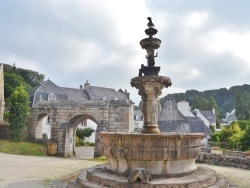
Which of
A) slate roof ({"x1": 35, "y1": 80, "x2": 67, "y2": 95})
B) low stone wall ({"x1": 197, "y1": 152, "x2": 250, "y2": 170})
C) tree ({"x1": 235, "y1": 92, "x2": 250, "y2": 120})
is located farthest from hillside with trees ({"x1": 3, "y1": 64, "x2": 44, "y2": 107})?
tree ({"x1": 235, "y1": 92, "x2": 250, "y2": 120})

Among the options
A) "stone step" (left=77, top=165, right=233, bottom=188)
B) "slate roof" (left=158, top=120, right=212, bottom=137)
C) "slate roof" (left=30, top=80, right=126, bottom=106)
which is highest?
"slate roof" (left=30, top=80, right=126, bottom=106)

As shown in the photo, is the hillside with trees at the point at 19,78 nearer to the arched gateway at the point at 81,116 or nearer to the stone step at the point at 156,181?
the arched gateway at the point at 81,116

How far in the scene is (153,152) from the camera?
23.8 ft

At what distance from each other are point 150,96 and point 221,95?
148 metres

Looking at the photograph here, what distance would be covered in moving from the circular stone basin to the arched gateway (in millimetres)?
13211

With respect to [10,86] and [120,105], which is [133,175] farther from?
[10,86]

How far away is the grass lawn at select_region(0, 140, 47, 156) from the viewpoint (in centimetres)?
2102

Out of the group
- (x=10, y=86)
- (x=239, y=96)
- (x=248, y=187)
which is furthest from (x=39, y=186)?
(x=239, y=96)

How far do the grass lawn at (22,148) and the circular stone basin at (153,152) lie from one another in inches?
601

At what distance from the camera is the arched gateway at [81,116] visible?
21422 mm

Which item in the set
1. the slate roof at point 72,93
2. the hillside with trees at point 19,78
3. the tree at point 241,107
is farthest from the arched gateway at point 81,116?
the tree at point 241,107

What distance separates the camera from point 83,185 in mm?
7250

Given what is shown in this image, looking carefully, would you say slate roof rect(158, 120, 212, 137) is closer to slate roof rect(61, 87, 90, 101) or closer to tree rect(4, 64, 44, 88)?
slate roof rect(61, 87, 90, 101)

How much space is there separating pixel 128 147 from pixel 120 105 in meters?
14.3
